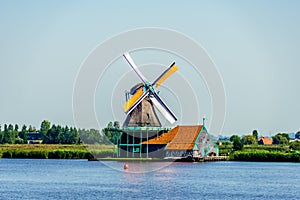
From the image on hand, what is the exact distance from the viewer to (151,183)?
43969mm

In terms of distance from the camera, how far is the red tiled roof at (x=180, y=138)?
65.7 metres

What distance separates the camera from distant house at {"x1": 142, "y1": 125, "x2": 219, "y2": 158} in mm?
65688

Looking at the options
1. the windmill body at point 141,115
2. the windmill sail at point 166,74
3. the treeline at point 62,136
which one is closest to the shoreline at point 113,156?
the windmill body at point 141,115

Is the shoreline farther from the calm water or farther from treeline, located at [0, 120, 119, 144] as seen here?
treeline, located at [0, 120, 119, 144]

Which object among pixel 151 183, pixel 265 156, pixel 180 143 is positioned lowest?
pixel 151 183

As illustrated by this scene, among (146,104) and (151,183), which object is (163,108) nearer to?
(146,104)

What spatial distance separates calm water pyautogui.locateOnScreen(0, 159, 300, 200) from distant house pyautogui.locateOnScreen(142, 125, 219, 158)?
26.6 ft

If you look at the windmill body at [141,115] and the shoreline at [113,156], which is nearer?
the windmill body at [141,115]

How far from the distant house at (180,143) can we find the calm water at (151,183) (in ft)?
26.6

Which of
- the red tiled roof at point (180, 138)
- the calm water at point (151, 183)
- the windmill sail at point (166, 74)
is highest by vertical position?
the windmill sail at point (166, 74)

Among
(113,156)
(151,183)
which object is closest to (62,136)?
(113,156)

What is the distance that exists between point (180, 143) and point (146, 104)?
4483mm

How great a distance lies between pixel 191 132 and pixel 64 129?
52819 millimetres

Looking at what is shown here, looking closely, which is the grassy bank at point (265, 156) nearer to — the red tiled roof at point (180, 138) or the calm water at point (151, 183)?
the red tiled roof at point (180, 138)
